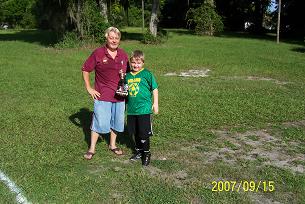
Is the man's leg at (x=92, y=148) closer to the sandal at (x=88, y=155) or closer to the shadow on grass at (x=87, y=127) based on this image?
the sandal at (x=88, y=155)

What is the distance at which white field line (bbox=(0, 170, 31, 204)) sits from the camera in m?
4.53

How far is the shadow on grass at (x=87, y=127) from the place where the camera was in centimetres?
657

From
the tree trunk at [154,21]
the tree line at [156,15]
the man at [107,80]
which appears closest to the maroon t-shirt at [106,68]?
the man at [107,80]

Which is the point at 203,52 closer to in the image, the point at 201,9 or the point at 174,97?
the point at 174,97

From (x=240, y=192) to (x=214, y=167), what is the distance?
0.79 metres

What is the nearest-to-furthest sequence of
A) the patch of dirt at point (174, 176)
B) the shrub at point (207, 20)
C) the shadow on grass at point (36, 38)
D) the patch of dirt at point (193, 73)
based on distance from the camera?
the patch of dirt at point (174, 176), the patch of dirt at point (193, 73), the shadow on grass at point (36, 38), the shrub at point (207, 20)

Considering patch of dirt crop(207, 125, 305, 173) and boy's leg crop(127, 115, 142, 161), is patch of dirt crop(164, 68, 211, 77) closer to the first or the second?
patch of dirt crop(207, 125, 305, 173)

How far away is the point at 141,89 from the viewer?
18.0ft

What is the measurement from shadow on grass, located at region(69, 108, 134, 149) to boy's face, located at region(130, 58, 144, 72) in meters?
1.35

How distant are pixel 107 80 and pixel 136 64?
46 cm

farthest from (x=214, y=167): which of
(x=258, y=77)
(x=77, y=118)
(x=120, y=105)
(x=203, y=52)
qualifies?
(x=203, y=52)
